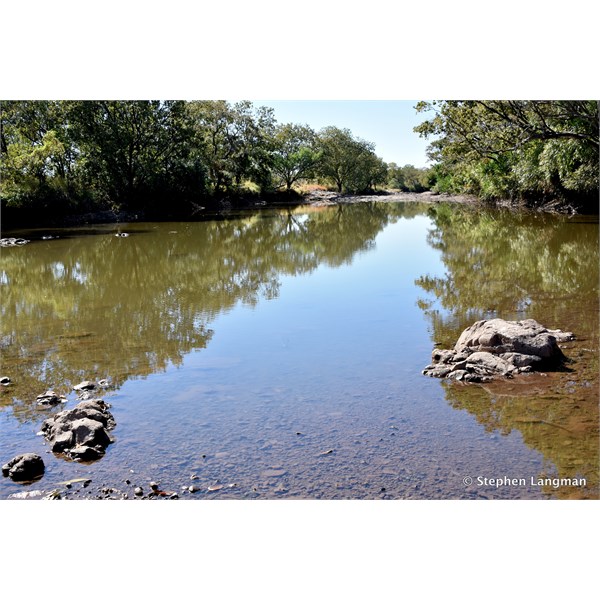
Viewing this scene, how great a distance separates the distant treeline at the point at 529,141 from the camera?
16.5 meters

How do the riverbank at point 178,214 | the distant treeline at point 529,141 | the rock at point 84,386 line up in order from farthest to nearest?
1. the riverbank at point 178,214
2. the distant treeline at point 529,141
3. the rock at point 84,386

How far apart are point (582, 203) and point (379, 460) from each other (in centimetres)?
2912

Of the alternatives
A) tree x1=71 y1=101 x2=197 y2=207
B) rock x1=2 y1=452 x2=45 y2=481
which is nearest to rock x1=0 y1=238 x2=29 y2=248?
tree x1=71 y1=101 x2=197 y2=207

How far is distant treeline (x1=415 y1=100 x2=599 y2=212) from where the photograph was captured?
16547 millimetres

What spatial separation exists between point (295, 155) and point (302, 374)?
186 ft

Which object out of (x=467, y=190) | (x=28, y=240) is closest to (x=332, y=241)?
(x=28, y=240)

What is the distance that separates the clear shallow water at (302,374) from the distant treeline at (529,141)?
376cm

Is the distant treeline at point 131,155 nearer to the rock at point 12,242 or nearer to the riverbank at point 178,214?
the riverbank at point 178,214

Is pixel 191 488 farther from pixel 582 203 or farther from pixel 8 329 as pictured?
pixel 582 203

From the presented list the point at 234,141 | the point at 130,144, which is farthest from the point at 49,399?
the point at 234,141

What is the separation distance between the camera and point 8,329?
10.5 meters

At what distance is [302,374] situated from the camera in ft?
25.3

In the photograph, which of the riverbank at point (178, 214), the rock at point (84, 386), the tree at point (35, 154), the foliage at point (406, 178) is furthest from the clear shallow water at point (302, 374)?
the foliage at point (406, 178)

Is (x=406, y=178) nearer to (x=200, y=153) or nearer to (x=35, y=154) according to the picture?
(x=200, y=153)
